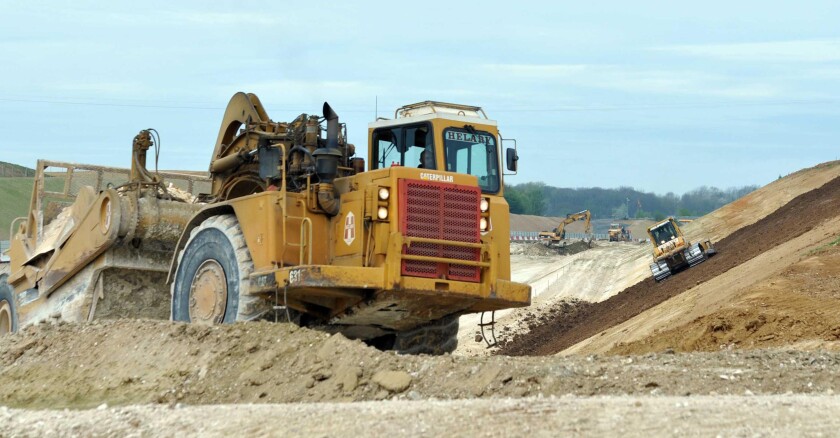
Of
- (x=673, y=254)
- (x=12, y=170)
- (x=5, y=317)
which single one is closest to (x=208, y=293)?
(x=5, y=317)

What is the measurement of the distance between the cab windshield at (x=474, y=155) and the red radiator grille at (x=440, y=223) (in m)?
0.63

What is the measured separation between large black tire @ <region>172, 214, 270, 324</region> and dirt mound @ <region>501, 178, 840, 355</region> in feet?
40.8

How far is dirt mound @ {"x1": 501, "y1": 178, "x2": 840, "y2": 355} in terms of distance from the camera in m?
29.2

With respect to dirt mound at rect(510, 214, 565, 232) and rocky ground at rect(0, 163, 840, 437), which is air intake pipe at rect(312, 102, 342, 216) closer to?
rocky ground at rect(0, 163, 840, 437)

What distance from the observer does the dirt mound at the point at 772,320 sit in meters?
18.7

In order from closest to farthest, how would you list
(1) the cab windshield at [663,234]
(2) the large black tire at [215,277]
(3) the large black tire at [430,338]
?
1. (2) the large black tire at [215,277]
2. (3) the large black tire at [430,338]
3. (1) the cab windshield at [663,234]

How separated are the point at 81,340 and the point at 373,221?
398 cm

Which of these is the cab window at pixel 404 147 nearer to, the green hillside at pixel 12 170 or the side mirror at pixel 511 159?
the side mirror at pixel 511 159

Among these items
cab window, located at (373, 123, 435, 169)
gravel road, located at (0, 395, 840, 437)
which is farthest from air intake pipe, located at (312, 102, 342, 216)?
gravel road, located at (0, 395, 840, 437)

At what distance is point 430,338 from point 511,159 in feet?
8.42

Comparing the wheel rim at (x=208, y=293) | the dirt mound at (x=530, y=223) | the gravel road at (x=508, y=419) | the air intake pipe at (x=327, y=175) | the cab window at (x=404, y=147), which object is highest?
the dirt mound at (x=530, y=223)

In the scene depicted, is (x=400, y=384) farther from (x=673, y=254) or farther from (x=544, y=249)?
(x=544, y=249)

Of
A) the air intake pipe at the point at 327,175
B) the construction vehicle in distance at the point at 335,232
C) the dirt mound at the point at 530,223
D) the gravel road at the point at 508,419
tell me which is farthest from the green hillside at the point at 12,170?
the gravel road at the point at 508,419

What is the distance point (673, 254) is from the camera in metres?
40.7
